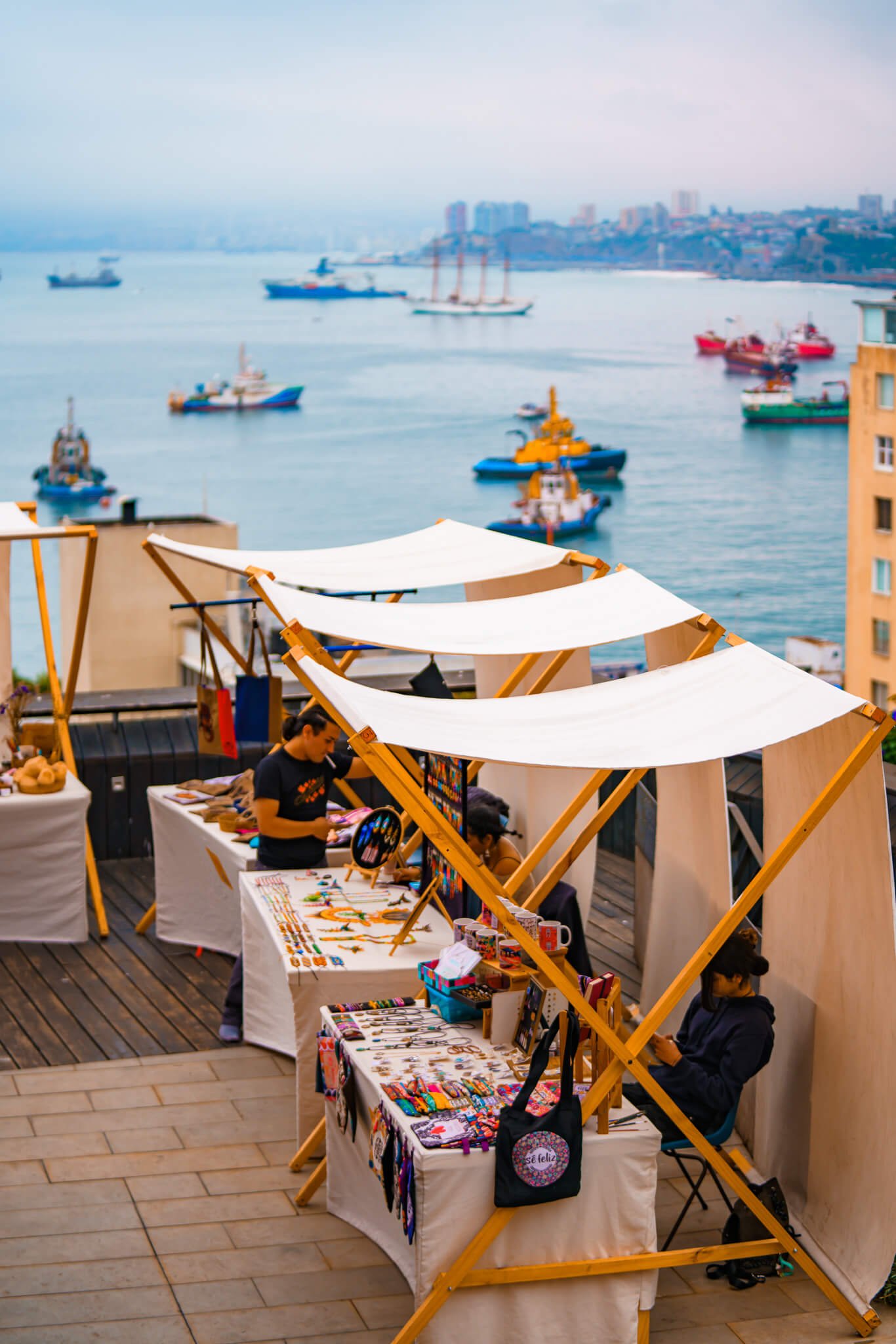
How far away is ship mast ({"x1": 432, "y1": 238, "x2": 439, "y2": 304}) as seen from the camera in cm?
11350

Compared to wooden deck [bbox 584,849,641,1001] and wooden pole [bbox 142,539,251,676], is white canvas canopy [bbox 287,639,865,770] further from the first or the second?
wooden pole [bbox 142,539,251,676]

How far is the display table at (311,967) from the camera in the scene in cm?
499

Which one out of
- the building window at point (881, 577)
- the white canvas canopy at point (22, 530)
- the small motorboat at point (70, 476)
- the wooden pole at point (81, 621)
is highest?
the white canvas canopy at point (22, 530)

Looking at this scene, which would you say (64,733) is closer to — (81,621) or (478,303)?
(81,621)

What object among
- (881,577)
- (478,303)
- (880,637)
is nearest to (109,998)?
(881,577)

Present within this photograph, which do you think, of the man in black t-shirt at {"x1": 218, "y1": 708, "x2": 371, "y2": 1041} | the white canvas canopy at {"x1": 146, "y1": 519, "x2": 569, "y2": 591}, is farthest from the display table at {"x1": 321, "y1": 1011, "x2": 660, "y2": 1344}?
the white canvas canopy at {"x1": 146, "y1": 519, "x2": 569, "y2": 591}

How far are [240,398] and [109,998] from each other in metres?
99.3

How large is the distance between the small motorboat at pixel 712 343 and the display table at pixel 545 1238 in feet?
346

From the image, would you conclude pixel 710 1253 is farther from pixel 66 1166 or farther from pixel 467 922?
pixel 66 1166

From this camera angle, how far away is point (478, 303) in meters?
120

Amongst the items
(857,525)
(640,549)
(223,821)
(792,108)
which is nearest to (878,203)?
(792,108)

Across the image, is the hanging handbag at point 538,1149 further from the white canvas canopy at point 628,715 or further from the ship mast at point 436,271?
the ship mast at point 436,271

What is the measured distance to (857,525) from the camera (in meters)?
59.3

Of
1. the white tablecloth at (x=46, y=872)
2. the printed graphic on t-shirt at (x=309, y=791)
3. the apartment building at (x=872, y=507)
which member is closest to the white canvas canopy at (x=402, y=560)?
the printed graphic on t-shirt at (x=309, y=791)
